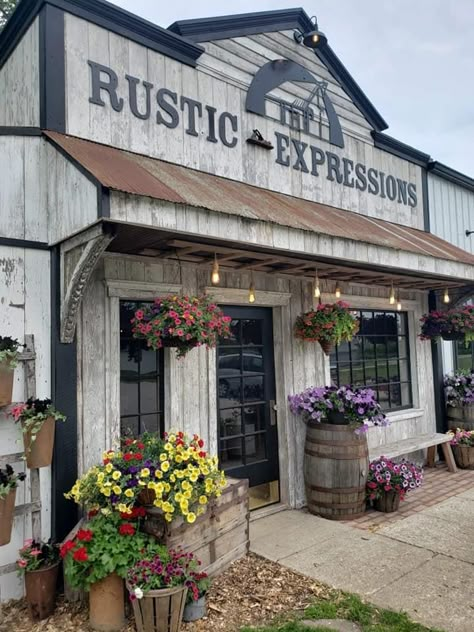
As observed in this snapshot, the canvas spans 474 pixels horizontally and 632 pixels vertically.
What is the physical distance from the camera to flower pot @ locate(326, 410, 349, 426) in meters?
4.45

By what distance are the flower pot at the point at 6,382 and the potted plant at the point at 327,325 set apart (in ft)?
9.05

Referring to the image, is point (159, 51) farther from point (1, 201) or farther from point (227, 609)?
point (227, 609)

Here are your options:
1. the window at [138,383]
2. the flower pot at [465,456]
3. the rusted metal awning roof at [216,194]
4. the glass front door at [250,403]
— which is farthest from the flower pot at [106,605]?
the flower pot at [465,456]

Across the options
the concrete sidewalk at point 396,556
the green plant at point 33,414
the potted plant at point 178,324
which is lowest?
the concrete sidewalk at point 396,556

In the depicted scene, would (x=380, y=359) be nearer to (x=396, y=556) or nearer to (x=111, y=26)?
(x=396, y=556)

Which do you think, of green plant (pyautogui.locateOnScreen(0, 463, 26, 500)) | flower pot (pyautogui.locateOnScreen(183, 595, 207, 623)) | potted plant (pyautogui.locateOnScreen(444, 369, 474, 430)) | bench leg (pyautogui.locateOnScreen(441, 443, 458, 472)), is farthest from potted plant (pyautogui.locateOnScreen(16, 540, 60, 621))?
potted plant (pyautogui.locateOnScreen(444, 369, 474, 430))

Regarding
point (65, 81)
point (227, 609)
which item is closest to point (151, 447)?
point (227, 609)

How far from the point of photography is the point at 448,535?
157 inches

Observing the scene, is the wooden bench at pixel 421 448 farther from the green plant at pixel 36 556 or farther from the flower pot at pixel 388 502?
the green plant at pixel 36 556

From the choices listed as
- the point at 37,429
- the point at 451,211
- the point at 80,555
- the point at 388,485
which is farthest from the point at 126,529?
the point at 451,211

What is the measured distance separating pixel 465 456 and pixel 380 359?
172cm

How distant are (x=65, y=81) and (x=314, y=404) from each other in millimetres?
3441

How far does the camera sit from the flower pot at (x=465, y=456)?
20.2 feet

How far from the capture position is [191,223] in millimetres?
2830
